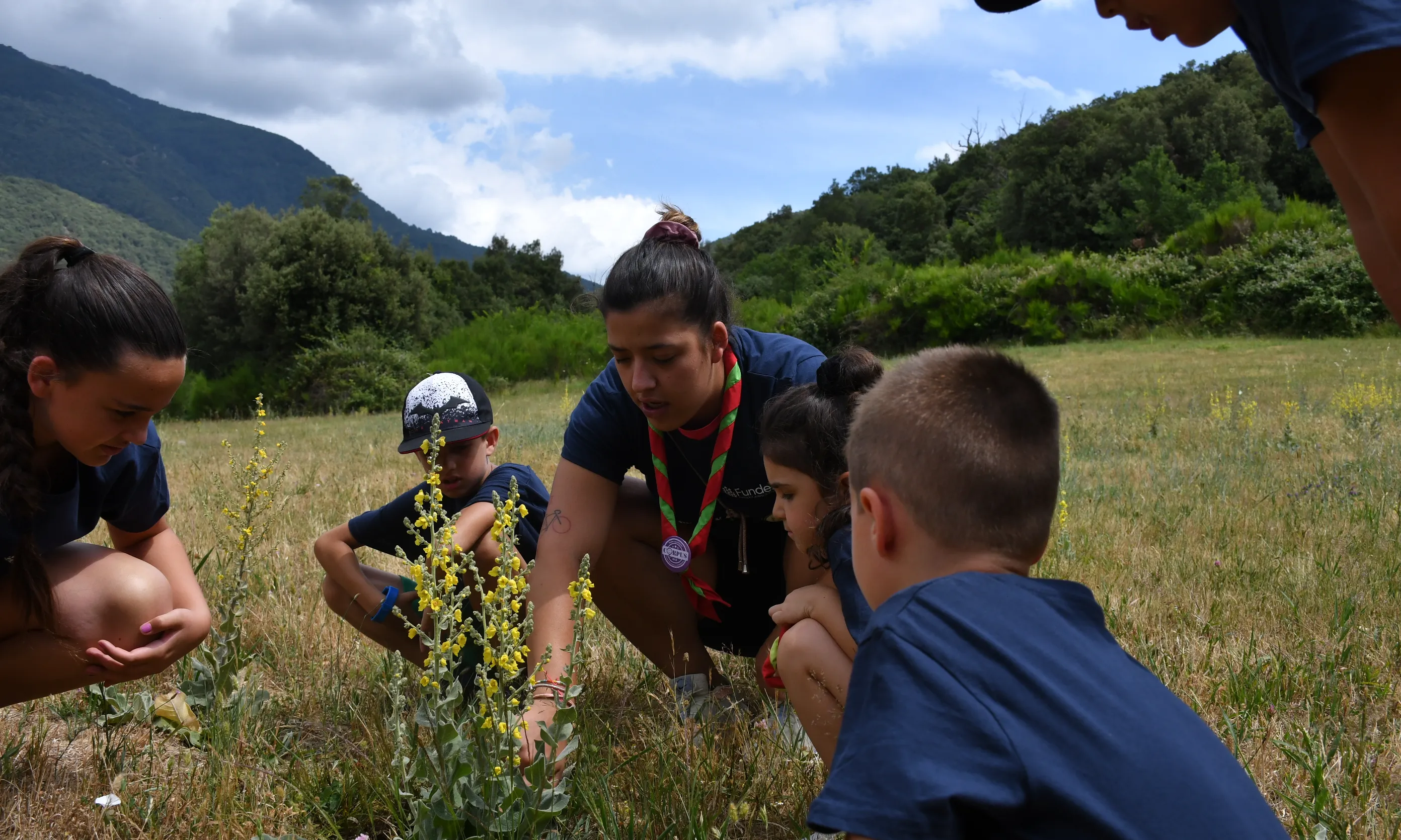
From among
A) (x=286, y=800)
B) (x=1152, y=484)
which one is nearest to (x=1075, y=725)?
(x=286, y=800)

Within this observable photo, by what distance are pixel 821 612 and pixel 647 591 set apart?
1.08 meters

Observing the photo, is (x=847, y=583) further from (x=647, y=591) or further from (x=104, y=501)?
(x=104, y=501)

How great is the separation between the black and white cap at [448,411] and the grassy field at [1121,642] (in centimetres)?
82

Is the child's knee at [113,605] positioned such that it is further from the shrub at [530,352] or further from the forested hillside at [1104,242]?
the shrub at [530,352]

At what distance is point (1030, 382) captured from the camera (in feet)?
5.49

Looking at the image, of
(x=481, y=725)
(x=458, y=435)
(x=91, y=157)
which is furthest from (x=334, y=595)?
(x=91, y=157)

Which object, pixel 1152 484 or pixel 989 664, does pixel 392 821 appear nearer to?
pixel 989 664

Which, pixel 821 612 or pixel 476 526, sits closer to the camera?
pixel 821 612

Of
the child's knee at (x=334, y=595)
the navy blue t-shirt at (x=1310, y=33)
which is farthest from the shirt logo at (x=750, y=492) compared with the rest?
the navy blue t-shirt at (x=1310, y=33)

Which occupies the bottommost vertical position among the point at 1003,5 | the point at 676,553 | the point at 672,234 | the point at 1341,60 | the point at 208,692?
the point at 208,692

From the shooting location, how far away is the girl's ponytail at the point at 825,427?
2525 millimetres

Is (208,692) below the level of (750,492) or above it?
below

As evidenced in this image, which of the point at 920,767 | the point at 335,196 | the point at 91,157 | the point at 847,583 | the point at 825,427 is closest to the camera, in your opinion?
the point at 920,767

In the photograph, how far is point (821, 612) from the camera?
2.42 metres
